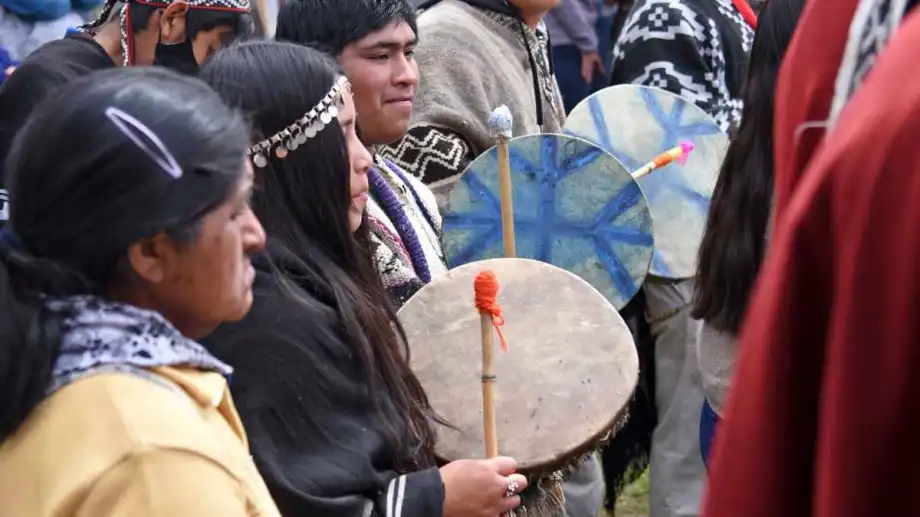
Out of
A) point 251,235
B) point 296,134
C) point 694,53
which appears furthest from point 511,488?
point 694,53

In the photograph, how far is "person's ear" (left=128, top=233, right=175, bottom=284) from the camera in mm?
1424

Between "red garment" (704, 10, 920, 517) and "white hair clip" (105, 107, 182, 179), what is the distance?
85 cm

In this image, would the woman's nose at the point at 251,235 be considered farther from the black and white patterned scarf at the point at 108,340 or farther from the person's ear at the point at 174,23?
the person's ear at the point at 174,23

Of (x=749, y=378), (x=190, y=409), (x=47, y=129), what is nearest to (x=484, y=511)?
(x=190, y=409)

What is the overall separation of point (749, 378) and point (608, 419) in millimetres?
1567

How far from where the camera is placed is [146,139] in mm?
1407

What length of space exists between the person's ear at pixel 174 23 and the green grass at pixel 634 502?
2.37 m

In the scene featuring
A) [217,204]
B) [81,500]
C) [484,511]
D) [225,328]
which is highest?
[217,204]

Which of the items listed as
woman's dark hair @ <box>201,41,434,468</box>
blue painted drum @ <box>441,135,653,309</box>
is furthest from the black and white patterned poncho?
woman's dark hair @ <box>201,41,434,468</box>

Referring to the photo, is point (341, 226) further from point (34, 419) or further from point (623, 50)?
point (623, 50)

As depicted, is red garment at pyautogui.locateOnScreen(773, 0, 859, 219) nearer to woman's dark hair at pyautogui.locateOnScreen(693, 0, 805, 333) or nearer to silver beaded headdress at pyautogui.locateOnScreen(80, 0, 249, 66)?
woman's dark hair at pyautogui.locateOnScreen(693, 0, 805, 333)

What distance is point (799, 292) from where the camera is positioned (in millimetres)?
713

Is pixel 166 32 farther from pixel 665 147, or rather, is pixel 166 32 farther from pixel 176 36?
pixel 665 147

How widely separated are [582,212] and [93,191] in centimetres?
180
